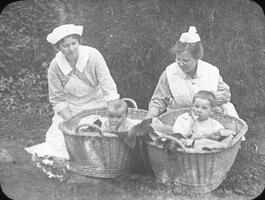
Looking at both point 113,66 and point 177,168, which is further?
point 113,66

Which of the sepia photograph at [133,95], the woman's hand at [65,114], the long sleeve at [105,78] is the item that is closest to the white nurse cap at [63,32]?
the sepia photograph at [133,95]

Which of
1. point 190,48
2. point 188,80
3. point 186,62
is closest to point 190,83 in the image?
point 188,80

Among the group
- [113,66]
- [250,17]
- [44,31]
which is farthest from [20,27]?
[250,17]

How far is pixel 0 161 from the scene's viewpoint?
3334mm

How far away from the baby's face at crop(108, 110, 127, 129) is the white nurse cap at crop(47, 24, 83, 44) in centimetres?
61

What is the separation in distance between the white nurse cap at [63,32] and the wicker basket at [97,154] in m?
0.60

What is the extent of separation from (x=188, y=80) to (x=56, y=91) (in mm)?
970

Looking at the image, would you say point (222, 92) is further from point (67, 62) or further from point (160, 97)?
point (67, 62)

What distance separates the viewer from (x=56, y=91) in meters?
3.48

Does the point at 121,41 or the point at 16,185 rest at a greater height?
the point at 121,41

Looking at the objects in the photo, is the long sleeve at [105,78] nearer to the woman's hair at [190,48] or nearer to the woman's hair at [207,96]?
the woman's hair at [190,48]

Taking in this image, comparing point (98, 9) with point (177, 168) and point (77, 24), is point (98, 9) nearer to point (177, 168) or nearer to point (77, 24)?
point (77, 24)

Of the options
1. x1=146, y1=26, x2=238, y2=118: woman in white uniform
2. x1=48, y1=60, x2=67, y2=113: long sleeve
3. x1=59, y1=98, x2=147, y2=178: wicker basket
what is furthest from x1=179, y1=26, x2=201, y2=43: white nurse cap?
x1=48, y1=60, x2=67, y2=113: long sleeve

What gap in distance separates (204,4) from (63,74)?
1.13 metres
